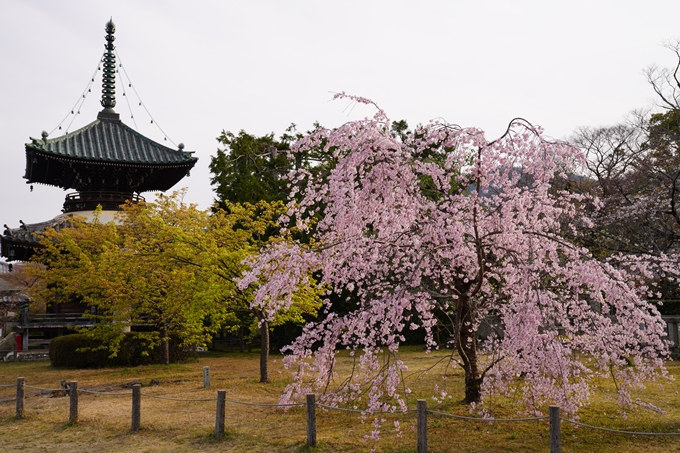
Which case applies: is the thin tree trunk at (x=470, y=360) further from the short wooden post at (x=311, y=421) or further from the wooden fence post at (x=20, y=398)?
the wooden fence post at (x=20, y=398)

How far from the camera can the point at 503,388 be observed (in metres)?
8.94

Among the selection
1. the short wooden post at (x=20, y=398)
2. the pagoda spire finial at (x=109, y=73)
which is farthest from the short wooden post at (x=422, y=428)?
the pagoda spire finial at (x=109, y=73)

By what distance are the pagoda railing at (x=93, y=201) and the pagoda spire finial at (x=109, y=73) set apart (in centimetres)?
570

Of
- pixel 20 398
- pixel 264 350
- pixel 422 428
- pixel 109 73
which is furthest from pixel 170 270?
pixel 109 73

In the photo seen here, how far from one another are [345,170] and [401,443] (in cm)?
421

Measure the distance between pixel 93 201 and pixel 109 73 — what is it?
7417 millimetres

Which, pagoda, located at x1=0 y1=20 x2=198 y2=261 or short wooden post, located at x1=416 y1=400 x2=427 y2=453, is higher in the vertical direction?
pagoda, located at x1=0 y1=20 x2=198 y2=261

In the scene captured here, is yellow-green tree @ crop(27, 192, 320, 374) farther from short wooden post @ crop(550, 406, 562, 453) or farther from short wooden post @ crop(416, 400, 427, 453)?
short wooden post @ crop(550, 406, 562, 453)

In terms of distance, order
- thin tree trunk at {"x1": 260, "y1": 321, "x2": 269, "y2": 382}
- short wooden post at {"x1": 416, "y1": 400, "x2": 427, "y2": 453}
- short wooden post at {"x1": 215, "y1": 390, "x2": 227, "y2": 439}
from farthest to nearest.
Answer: thin tree trunk at {"x1": 260, "y1": 321, "x2": 269, "y2": 382}, short wooden post at {"x1": 215, "y1": 390, "x2": 227, "y2": 439}, short wooden post at {"x1": 416, "y1": 400, "x2": 427, "y2": 453}

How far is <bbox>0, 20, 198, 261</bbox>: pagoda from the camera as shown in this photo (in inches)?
955

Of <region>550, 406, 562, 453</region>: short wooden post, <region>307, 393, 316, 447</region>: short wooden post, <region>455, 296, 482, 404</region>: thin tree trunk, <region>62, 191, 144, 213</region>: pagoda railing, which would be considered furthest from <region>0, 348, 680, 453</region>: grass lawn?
<region>62, 191, 144, 213</region>: pagoda railing

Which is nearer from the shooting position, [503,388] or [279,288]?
[279,288]

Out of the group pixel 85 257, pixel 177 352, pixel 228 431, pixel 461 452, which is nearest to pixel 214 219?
pixel 85 257

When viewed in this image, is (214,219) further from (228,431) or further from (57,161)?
(57,161)
